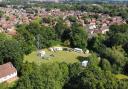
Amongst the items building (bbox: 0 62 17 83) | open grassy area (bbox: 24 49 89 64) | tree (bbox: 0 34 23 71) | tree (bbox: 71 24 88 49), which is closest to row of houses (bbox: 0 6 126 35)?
tree (bbox: 71 24 88 49)

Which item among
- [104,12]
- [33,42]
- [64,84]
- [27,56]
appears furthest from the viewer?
[104,12]

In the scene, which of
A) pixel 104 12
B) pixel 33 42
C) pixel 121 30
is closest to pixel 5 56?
pixel 33 42

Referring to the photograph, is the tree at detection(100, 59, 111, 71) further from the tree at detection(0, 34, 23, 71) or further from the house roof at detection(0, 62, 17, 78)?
the house roof at detection(0, 62, 17, 78)

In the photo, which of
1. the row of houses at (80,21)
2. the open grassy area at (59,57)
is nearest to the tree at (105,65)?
the open grassy area at (59,57)

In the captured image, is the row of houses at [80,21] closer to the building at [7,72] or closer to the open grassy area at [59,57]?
the open grassy area at [59,57]

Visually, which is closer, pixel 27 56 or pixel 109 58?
pixel 109 58

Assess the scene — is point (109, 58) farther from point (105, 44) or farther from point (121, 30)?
point (121, 30)

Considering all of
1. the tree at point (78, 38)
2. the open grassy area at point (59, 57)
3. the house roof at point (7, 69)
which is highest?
the house roof at point (7, 69)

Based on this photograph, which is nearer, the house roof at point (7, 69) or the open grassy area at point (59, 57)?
the house roof at point (7, 69)

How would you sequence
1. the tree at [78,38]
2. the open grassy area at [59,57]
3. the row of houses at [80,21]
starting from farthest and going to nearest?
1. the row of houses at [80,21]
2. the tree at [78,38]
3. the open grassy area at [59,57]
